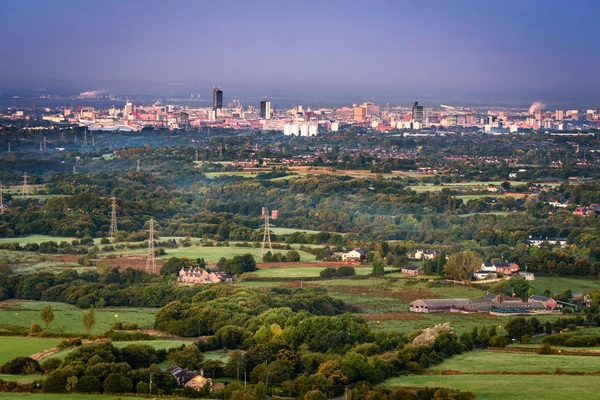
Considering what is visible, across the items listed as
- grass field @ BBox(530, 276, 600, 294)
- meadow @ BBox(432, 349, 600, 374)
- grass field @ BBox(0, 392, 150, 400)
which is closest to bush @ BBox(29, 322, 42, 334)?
grass field @ BBox(0, 392, 150, 400)

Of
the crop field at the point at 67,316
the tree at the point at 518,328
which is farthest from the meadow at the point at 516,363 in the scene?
the crop field at the point at 67,316

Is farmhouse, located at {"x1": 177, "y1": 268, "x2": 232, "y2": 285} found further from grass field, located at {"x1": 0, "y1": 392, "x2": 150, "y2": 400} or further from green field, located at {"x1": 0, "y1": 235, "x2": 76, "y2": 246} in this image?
grass field, located at {"x1": 0, "y1": 392, "x2": 150, "y2": 400}

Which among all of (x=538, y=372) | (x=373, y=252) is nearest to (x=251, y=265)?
(x=373, y=252)

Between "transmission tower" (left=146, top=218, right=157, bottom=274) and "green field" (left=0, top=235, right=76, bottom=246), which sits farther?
"green field" (left=0, top=235, right=76, bottom=246)

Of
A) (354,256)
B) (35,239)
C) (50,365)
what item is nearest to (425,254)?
(354,256)

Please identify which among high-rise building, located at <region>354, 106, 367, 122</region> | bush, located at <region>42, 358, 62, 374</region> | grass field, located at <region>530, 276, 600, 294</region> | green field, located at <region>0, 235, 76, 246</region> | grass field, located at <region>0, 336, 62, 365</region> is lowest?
high-rise building, located at <region>354, 106, 367, 122</region>

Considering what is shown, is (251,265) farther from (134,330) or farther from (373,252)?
(134,330)
